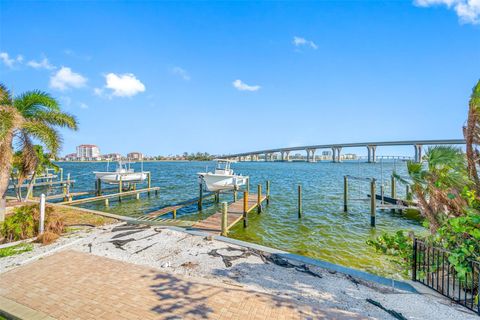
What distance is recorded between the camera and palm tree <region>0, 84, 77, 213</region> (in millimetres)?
8250

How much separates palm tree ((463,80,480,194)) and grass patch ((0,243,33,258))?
11584 millimetres

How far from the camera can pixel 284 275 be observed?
589 centimetres

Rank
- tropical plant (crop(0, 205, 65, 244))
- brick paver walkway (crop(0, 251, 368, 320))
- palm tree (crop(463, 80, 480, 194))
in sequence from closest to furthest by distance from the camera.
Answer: brick paver walkway (crop(0, 251, 368, 320)) → palm tree (crop(463, 80, 480, 194)) → tropical plant (crop(0, 205, 65, 244))

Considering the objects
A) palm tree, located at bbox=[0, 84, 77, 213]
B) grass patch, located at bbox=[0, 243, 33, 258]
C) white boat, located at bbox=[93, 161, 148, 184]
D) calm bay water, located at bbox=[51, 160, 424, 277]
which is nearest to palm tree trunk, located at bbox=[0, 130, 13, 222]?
palm tree, located at bbox=[0, 84, 77, 213]

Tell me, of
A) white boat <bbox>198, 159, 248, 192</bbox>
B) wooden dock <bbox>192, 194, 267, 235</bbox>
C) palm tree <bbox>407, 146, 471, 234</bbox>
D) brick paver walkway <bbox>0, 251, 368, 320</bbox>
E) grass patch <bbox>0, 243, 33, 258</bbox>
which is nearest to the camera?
brick paver walkway <bbox>0, 251, 368, 320</bbox>

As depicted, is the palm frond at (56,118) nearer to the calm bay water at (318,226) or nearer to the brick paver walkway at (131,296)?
the brick paver walkway at (131,296)

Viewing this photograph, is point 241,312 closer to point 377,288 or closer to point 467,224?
point 377,288

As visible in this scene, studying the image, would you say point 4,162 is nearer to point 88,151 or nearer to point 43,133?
point 43,133

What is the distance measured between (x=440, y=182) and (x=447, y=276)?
199 centimetres

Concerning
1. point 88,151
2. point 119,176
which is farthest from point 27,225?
point 88,151

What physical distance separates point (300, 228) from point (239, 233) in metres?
3.74

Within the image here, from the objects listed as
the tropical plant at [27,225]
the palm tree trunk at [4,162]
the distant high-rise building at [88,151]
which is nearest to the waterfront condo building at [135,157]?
the palm tree trunk at [4,162]

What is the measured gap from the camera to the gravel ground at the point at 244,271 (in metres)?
4.58

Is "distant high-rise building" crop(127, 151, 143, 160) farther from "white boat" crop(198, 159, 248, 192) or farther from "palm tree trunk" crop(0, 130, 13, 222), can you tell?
"palm tree trunk" crop(0, 130, 13, 222)
